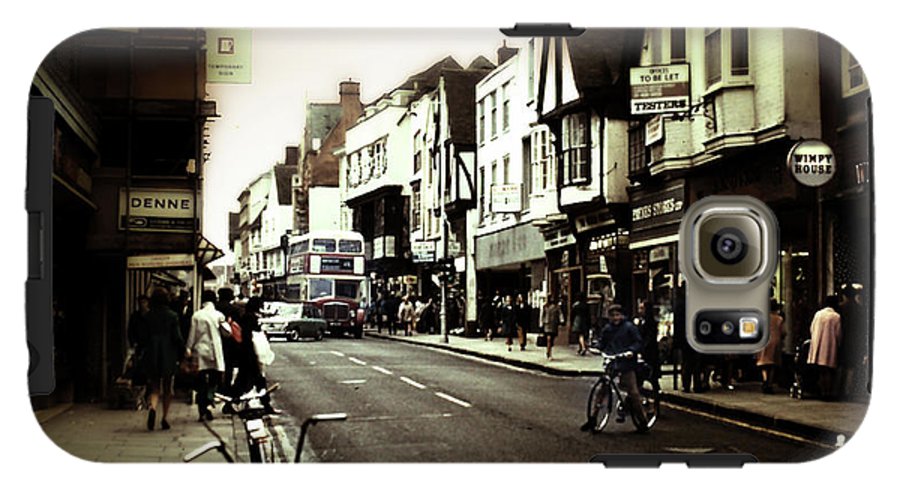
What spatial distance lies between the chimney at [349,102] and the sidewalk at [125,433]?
2448mm

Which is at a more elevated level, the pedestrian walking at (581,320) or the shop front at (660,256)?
the shop front at (660,256)

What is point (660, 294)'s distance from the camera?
11227 millimetres

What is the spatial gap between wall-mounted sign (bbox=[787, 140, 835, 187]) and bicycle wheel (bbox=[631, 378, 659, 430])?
183 cm

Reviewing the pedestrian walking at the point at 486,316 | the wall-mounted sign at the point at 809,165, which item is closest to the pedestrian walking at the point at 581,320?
the pedestrian walking at the point at 486,316

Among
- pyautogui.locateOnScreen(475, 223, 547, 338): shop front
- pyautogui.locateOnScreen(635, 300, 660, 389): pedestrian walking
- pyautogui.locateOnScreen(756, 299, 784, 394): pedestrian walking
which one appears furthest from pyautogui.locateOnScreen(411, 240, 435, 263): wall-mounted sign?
pyautogui.locateOnScreen(756, 299, 784, 394): pedestrian walking

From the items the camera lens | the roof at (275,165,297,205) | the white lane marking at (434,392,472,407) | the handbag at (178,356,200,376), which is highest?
the roof at (275,165,297,205)

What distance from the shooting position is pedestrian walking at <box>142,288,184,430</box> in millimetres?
11000

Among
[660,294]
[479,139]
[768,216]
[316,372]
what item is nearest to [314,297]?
[316,372]

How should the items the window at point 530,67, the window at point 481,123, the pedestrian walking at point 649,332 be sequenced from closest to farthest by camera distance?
the pedestrian walking at point 649,332
the window at point 530,67
the window at point 481,123

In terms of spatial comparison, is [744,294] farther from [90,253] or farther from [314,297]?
[90,253]

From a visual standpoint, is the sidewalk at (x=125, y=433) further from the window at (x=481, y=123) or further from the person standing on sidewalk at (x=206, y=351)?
the window at (x=481, y=123)

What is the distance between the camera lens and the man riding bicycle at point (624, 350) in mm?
11148

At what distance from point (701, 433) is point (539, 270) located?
181 centimetres

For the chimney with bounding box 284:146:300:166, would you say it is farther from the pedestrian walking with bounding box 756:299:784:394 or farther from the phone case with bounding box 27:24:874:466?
the pedestrian walking with bounding box 756:299:784:394
